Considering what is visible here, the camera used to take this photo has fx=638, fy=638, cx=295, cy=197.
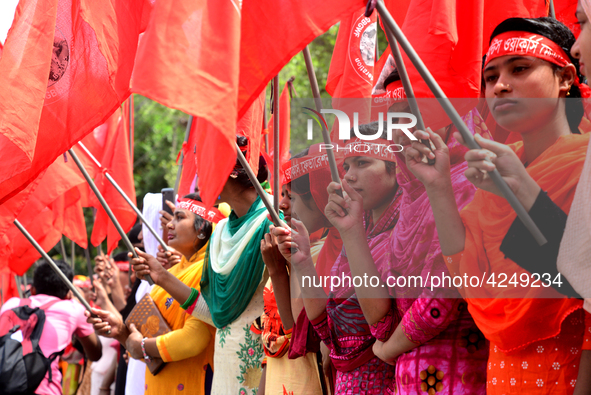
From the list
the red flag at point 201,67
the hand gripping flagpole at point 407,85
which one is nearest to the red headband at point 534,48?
the hand gripping flagpole at point 407,85

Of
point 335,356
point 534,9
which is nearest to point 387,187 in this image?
point 335,356

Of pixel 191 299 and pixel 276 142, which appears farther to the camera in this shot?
pixel 191 299

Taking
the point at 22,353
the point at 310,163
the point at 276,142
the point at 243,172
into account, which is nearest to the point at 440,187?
the point at 310,163

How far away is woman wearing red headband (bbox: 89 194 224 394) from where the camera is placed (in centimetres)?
390

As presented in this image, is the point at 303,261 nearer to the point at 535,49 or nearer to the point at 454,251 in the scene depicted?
the point at 454,251

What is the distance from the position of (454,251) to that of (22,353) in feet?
14.0

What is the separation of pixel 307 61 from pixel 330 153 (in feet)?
1.21

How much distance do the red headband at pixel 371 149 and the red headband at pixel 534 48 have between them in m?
0.56

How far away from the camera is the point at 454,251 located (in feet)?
6.37

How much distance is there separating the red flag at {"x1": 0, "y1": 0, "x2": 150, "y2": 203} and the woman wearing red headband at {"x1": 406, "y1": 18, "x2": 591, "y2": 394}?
1.39 m

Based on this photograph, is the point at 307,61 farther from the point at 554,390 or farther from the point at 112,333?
the point at 112,333

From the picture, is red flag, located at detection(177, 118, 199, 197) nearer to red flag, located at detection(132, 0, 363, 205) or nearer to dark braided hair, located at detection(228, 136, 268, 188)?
dark braided hair, located at detection(228, 136, 268, 188)

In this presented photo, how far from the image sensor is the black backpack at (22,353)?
500 centimetres

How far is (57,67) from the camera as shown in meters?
2.77
